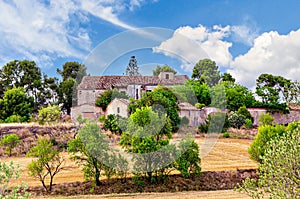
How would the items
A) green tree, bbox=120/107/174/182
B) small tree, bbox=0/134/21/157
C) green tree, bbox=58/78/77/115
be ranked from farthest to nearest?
1. green tree, bbox=58/78/77/115
2. small tree, bbox=0/134/21/157
3. green tree, bbox=120/107/174/182

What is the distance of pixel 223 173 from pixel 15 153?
14790mm

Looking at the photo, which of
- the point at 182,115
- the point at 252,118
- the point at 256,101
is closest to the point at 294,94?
the point at 256,101

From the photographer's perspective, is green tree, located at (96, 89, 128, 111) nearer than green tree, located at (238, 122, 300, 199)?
No

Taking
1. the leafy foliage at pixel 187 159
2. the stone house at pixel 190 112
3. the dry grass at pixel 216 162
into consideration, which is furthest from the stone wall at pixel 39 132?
the leafy foliage at pixel 187 159

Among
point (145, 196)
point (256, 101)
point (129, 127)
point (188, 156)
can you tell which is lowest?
point (145, 196)

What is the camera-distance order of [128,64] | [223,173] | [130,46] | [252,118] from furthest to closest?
[252,118] → [223,173] → [128,64] → [130,46]

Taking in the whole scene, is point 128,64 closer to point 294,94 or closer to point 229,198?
point 229,198

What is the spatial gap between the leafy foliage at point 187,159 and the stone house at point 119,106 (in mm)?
4986

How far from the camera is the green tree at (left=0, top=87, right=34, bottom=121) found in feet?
117

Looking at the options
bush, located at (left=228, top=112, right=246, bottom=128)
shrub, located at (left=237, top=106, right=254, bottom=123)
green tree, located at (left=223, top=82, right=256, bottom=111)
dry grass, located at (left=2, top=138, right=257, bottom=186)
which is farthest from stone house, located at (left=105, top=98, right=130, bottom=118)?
green tree, located at (left=223, top=82, right=256, bottom=111)

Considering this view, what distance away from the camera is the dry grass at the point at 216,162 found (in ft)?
52.1

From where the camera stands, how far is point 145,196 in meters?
13.3

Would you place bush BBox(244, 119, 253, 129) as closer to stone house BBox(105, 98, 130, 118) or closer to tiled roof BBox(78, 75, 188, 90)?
tiled roof BBox(78, 75, 188, 90)

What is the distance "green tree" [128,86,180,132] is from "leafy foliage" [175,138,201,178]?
2.08 metres
